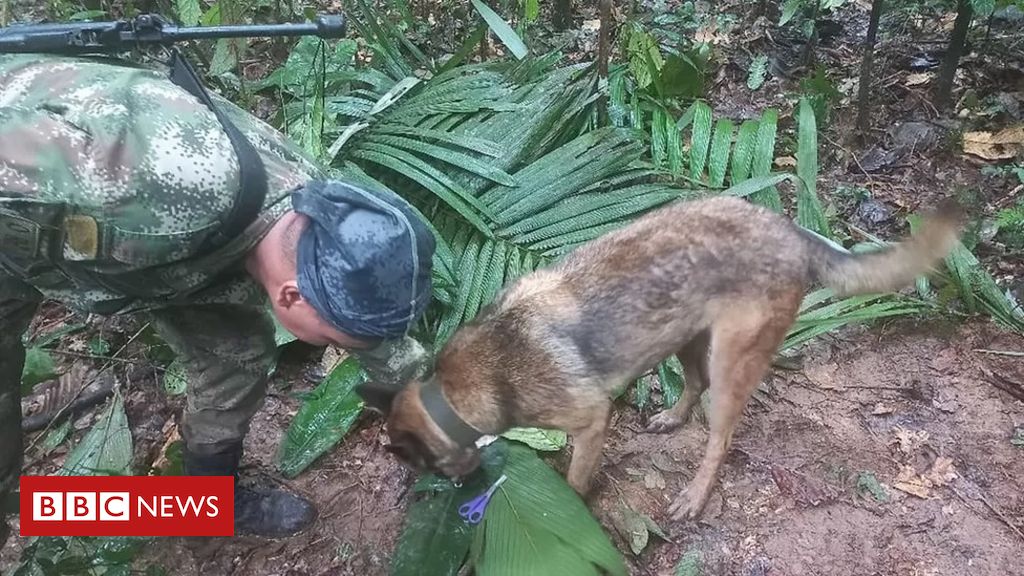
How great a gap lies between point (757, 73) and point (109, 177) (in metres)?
5.25

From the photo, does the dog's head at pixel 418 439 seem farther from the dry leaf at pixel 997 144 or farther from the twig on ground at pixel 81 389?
the dry leaf at pixel 997 144

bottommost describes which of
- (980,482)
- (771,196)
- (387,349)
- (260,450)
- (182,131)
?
(260,450)

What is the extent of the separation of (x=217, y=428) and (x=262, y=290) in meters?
0.72

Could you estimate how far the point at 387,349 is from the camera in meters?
2.81

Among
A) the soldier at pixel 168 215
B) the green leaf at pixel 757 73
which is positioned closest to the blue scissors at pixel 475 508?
the soldier at pixel 168 215

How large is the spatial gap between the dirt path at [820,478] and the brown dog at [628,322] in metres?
0.60

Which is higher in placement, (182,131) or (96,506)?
(182,131)

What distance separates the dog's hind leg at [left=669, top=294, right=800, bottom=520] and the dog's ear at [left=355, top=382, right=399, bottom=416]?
1.28 m

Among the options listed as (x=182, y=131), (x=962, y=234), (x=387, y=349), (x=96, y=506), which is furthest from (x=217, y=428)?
(x=962, y=234)

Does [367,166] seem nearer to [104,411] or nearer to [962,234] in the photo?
[104,411]

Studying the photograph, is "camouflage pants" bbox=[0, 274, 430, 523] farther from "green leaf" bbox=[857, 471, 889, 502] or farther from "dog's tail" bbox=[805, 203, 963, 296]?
"green leaf" bbox=[857, 471, 889, 502]

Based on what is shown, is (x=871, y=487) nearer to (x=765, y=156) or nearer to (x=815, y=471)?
(x=815, y=471)

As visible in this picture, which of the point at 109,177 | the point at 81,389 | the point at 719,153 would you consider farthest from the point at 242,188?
the point at 719,153

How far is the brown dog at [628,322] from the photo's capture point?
2.94 m
